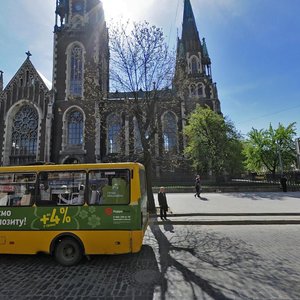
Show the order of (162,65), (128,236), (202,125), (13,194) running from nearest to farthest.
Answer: (128,236) → (13,194) → (162,65) → (202,125)

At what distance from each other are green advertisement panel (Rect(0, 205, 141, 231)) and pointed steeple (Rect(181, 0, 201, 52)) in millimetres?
48382

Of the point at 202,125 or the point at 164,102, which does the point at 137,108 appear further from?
the point at 202,125

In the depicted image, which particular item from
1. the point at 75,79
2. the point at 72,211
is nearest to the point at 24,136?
the point at 75,79

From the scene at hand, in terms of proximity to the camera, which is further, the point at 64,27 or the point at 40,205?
the point at 64,27

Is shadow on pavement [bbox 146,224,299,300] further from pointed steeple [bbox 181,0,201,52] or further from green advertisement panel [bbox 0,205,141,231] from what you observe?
pointed steeple [bbox 181,0,201,52]

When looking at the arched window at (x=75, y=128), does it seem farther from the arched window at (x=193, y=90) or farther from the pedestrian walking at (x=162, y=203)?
the pedestrian walking at (x=162, y=203)

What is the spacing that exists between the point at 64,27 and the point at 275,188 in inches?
1549

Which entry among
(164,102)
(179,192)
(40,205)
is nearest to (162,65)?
(164,102)

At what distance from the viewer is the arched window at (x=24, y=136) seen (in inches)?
1417

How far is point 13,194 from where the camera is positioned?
6.05m

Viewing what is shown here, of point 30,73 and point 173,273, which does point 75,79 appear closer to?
point 30,73

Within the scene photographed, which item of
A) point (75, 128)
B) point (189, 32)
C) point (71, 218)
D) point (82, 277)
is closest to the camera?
point (82, 277)

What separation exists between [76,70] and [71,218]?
3710 cm

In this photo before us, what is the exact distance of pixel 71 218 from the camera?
579 centimetres
